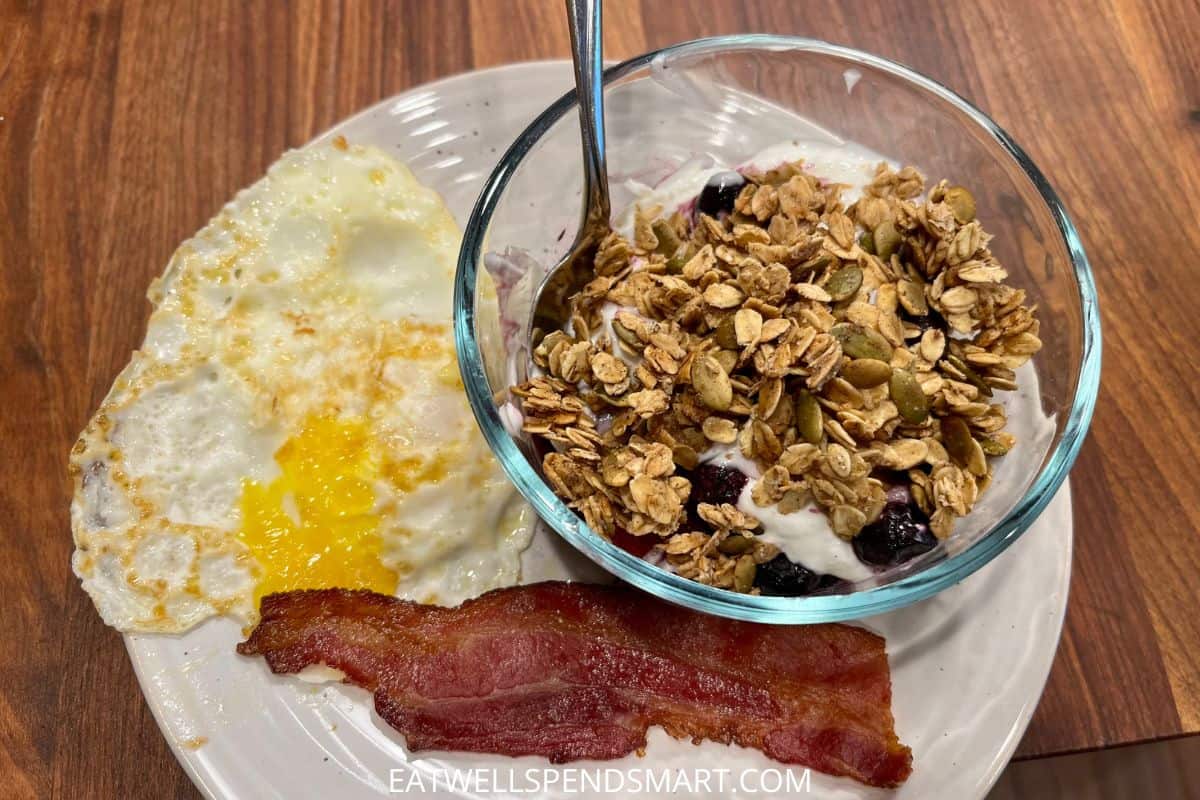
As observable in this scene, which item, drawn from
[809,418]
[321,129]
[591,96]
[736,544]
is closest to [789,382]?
[809,418]

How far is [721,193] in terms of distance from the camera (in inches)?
45.2

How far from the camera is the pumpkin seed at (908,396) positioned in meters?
0.98

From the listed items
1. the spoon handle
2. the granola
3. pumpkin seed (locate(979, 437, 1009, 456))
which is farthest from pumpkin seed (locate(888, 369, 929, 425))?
the spoon handle

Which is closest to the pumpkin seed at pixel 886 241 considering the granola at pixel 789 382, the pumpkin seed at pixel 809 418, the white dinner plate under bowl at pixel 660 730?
the granola at pixel 789 382

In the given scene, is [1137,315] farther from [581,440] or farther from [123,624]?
[123,624]

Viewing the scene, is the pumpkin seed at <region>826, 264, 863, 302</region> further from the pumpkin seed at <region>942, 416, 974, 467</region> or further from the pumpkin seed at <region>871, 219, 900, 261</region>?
the pumpkin seed at <region>942, 416, 974, 467</region>

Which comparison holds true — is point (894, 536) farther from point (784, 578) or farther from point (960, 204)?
point (960, 204)

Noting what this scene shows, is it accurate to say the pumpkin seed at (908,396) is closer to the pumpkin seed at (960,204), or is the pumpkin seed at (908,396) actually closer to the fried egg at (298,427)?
the pumpkin seed at (960,204)

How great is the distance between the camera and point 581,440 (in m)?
1.01

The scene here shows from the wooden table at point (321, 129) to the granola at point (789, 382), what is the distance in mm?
Result: 468

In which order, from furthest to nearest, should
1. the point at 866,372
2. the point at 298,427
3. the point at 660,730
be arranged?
the point at 298,427, the point at 660,730, the point at 866,372

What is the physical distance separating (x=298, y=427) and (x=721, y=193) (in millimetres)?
716

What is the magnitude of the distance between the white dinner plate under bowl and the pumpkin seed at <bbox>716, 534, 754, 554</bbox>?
0.35 meters

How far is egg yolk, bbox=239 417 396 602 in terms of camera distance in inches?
50.4
